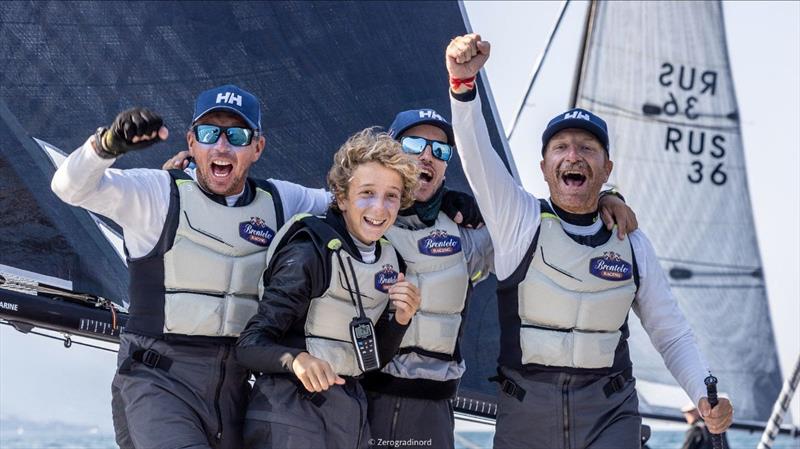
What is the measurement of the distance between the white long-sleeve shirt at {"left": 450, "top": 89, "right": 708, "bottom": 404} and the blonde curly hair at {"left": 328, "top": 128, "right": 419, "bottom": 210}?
15 centimetres

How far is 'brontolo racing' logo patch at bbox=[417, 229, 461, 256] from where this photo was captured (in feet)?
12.0

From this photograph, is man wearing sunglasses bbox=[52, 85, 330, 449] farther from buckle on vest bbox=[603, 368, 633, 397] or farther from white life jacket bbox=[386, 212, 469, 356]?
buckle on vest bbox=[603, 368, 633, 397]

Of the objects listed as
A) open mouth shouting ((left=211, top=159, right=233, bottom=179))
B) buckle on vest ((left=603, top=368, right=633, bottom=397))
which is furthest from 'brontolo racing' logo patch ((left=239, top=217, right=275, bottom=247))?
buckle on vest ((left=603, top=368, right=633, bottom=397))

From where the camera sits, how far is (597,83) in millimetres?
9336

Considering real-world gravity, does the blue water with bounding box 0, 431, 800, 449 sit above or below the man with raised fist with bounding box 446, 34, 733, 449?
above

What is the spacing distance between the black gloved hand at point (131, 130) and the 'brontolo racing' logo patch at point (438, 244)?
936 mm

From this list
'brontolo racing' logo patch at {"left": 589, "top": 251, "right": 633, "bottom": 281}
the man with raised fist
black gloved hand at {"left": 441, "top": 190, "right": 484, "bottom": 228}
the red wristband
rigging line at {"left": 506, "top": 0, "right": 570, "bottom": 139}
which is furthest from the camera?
rigging line at {"left": 506, "top": 0, "right": 570, "bottom": 139}

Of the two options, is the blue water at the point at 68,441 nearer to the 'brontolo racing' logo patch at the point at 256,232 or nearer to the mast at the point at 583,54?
the mast at the point at 583,54

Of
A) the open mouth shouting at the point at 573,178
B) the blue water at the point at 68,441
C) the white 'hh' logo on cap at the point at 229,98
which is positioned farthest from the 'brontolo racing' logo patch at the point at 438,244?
the blue water at the point at 68,441

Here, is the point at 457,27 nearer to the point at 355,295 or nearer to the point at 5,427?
the point at 355,295

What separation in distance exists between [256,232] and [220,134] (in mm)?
270

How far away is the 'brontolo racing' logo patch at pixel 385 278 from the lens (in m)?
3.37

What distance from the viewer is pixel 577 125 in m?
3.66

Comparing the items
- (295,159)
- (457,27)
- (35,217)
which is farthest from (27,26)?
(457,27)
